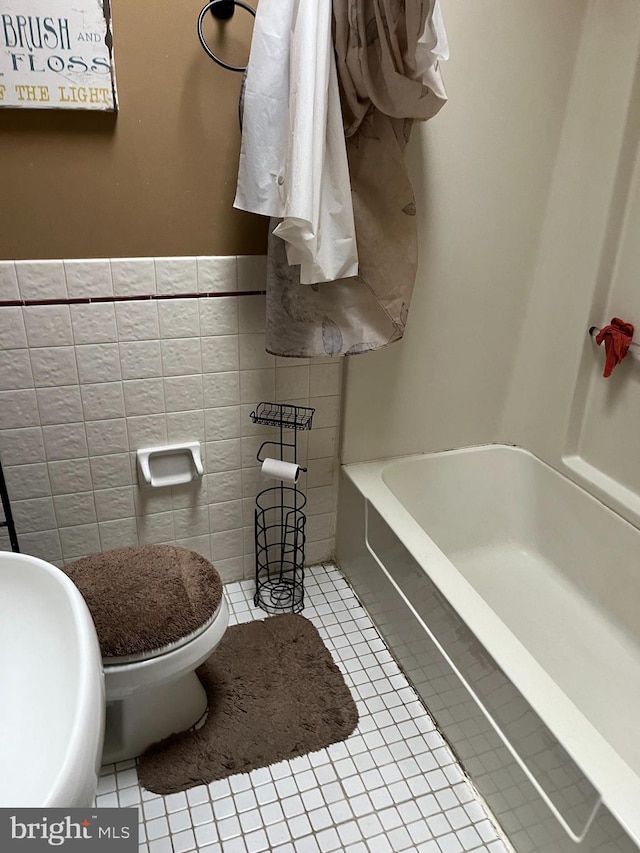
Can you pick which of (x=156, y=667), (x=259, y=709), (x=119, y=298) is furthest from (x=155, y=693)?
(x=119, y=298)

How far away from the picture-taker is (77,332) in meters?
1.54

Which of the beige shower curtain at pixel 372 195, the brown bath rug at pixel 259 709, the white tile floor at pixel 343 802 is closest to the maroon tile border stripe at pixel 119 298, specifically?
the beige shower curtain at pixel 372 195

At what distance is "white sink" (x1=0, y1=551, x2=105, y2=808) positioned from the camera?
2.35ft

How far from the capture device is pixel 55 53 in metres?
1.28

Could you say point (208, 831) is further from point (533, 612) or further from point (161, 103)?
point (161, 103)

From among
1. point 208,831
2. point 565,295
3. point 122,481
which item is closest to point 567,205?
point 565,295

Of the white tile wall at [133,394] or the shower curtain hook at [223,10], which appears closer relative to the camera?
the shower curtain hook at [223,10]

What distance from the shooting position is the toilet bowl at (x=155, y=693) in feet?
A: 4.35

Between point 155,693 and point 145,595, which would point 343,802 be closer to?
point 155,693

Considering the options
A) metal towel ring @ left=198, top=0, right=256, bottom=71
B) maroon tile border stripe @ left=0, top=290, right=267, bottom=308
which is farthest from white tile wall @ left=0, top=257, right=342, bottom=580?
metal towel ring @ left=198, top=0, right=256, bottom=71

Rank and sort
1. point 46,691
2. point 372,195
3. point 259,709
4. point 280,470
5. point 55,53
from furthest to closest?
point 280,470 < point 259,709 < point 372,195 < point 55,53 < point 46,691

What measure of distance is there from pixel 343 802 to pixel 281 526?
2.76 ft

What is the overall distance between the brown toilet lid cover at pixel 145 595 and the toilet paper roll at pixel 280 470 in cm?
35

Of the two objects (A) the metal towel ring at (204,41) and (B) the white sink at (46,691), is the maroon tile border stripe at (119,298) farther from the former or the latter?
(B) the white sink at (46,691)
